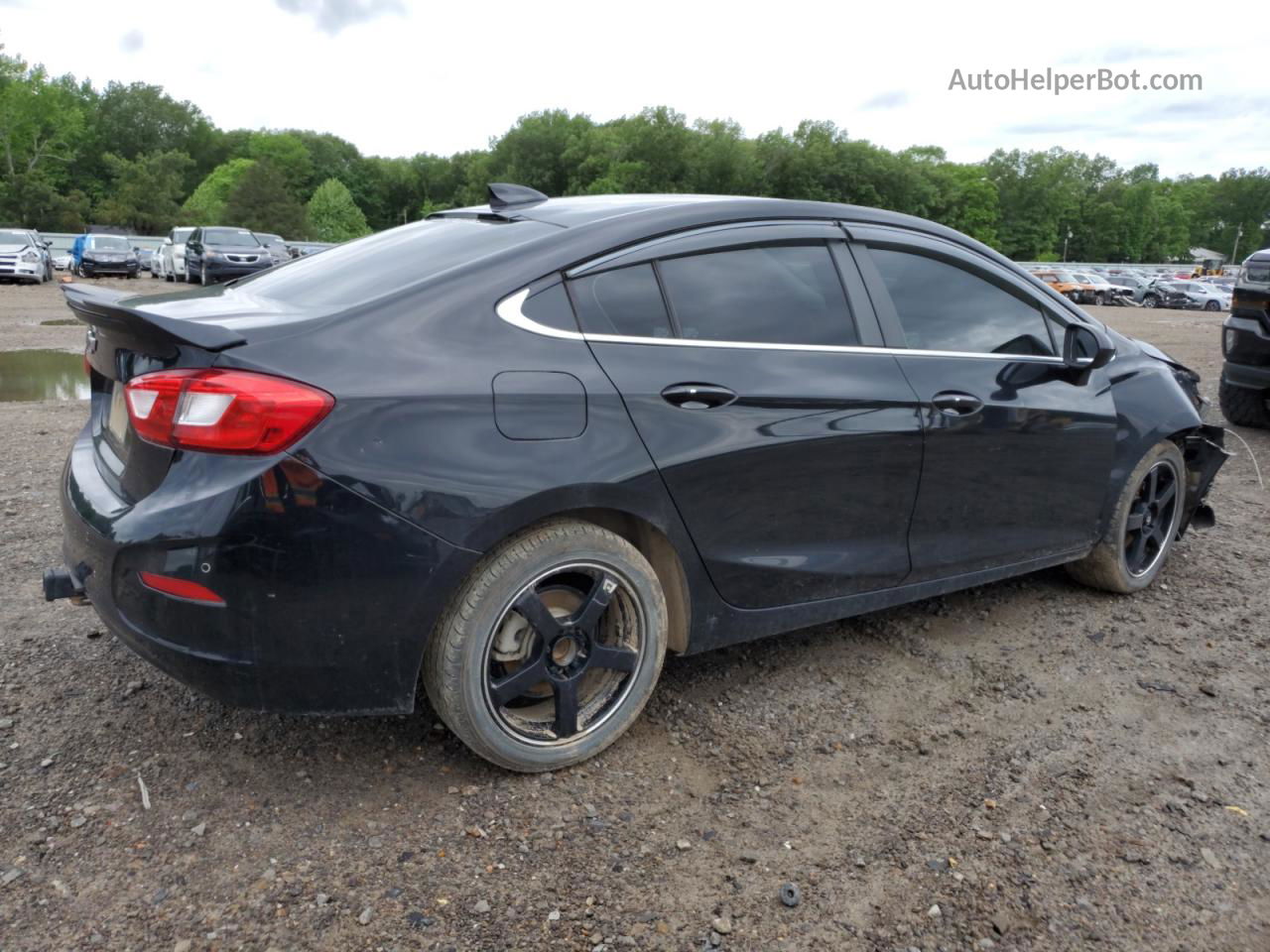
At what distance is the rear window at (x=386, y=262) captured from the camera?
289cm

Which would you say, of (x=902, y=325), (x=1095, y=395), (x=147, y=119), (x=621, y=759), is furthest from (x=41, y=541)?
(x=147, y=119)

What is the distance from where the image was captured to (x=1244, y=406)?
8570 millimetres

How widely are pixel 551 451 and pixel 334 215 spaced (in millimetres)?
88220

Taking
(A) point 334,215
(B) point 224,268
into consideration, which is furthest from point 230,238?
(A) point 334,215

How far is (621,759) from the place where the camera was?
10.0ft

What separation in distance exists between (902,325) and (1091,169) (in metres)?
140

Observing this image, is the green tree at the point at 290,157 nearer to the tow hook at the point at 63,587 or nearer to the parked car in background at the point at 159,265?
the parked car in background at the point at 159,265

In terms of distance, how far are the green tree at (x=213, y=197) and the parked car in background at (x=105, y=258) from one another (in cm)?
4831

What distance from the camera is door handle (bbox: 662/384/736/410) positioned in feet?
9.64

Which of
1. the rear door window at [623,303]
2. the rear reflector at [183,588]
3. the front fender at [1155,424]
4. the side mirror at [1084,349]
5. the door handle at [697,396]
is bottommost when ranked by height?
the rear reflector at [183,588]

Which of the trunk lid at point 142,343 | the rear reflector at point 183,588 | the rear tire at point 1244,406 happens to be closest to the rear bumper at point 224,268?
the rear tire at point 1244,406

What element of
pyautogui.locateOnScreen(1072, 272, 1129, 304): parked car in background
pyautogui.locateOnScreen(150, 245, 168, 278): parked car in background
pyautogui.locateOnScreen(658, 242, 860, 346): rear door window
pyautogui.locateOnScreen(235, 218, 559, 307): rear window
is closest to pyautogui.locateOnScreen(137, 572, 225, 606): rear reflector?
pyautogui.locateOnScreen(235, 218, 559, 307): rear window

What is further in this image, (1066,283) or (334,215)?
(334,215)

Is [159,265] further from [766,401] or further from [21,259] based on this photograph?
[766,401]
